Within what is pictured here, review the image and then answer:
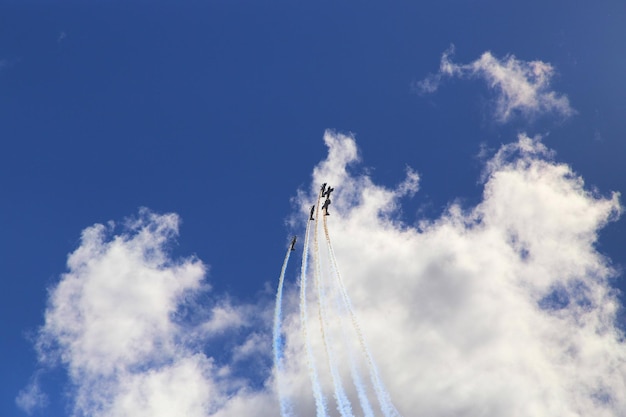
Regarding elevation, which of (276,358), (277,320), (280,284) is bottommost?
(276,358)

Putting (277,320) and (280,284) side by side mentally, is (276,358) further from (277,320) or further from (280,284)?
(280,284)

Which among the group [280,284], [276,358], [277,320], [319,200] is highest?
[319,200]

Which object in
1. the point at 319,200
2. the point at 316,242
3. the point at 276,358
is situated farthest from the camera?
the point at 319,200

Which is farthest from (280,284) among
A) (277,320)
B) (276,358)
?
(276,358)

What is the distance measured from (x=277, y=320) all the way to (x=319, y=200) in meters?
42.4

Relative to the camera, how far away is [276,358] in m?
129

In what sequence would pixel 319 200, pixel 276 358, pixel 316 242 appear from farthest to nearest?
1. pixel 319 200
2. pixel 316 242
3. pixel 276 358

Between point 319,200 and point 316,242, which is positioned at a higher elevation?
point 319,200

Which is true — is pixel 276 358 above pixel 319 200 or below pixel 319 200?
below

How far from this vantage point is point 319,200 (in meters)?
157

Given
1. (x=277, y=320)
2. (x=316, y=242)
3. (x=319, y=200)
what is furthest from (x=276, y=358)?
(x=319, y=200)

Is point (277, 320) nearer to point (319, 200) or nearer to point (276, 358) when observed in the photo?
point (276, 358)

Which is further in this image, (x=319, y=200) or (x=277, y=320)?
(x=319, y=200)

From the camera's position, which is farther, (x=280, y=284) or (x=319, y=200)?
(x=319, y=200)
